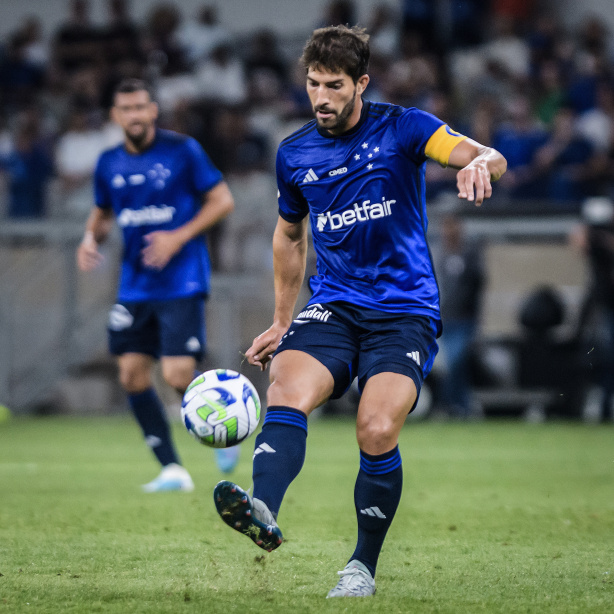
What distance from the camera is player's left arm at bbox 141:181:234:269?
707cm

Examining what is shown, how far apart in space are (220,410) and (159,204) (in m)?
3.26

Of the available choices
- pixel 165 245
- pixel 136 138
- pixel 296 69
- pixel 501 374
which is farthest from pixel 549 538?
pixel 296 69

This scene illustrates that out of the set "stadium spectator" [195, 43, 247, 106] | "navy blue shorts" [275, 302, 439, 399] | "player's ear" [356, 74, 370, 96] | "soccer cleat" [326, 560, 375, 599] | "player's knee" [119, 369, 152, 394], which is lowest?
"soccer cleat" [326, 560, 375, 599]

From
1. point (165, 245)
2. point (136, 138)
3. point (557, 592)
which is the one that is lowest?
point (557, 592)

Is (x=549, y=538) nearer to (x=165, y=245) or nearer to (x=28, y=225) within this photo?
(x=165, y=245)

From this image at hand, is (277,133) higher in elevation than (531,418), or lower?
higher

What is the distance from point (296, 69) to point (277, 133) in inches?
70.6

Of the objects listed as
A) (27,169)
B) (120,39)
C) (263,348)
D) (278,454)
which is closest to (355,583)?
(278,454)

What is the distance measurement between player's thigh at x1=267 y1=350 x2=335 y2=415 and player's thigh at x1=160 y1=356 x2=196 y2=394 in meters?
3.01

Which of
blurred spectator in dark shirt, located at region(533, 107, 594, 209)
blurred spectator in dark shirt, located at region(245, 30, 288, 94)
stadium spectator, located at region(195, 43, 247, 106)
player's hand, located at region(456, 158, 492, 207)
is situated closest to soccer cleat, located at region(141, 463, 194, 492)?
player's hand, located at region(456, 158, 492, 207)

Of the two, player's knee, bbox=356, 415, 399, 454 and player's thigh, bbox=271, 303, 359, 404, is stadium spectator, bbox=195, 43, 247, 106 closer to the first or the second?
player's thigh, bbox=271, 303, 359, 404

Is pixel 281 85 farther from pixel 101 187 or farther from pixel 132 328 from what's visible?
pixel 132 328

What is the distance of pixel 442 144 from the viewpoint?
4.17 meters

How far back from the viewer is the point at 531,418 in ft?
43.6
